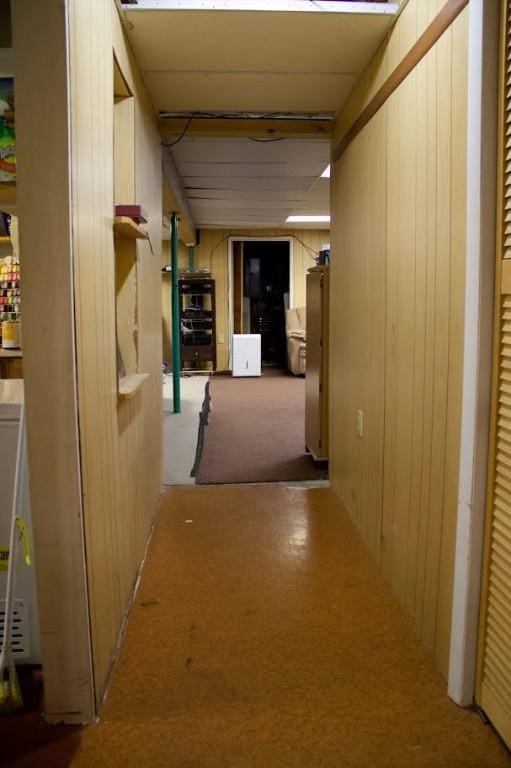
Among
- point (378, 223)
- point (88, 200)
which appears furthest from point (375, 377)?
point (88, 200)

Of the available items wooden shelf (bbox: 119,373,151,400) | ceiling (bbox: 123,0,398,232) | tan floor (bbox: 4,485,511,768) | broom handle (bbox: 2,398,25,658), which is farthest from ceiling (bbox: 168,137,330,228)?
broom handle (bbox: 2,398,25,658)

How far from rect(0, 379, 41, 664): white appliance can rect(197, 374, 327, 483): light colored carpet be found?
185 centimetres

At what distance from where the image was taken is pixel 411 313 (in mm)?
1923

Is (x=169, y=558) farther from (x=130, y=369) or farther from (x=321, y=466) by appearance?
(x=321, y=466)

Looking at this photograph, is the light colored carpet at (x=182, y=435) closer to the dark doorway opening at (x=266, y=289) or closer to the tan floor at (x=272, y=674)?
the tan floor at (x=272, y=674)

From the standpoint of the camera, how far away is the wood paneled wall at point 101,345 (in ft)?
4.79

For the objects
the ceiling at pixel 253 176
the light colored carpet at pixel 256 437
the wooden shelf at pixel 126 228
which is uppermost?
the ceiling at pixel 253 176

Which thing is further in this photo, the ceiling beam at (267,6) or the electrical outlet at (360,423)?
the electrical outlet at (360,423)

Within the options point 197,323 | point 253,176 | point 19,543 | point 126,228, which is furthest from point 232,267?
point 19,543

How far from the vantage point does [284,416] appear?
554 centimetres

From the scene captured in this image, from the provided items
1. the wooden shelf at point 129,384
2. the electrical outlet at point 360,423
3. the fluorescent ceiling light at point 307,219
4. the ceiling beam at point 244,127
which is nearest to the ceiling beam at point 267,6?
the ceiling beam at point 244,127

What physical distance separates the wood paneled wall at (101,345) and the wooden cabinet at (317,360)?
4.84ft

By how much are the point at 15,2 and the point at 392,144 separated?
4.38ft

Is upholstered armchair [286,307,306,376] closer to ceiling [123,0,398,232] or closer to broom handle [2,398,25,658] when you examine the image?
ceiling [123,0,398,232]
